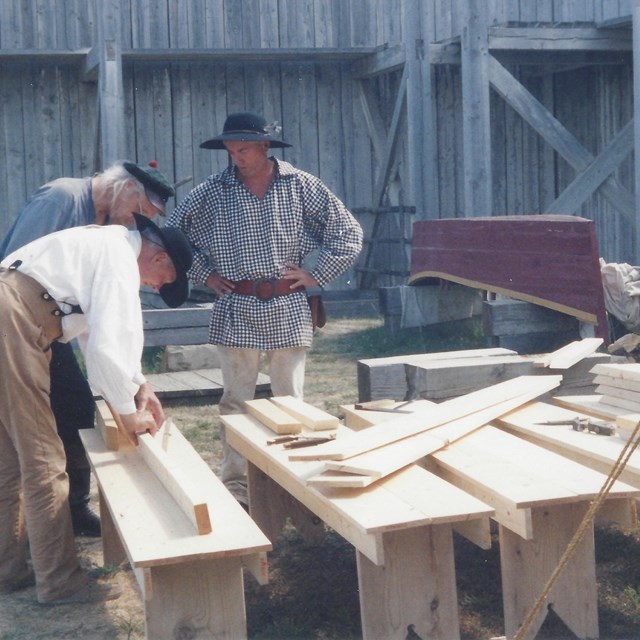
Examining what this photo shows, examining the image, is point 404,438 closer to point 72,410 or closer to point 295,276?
point 295,276

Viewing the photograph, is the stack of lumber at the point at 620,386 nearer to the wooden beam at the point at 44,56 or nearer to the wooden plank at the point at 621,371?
the wooden plank at the point at 621,371

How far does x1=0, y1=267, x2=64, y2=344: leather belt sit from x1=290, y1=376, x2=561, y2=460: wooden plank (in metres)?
1.07

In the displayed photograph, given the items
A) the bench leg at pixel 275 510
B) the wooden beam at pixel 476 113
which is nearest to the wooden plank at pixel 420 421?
the bench leg at pixel 275 510

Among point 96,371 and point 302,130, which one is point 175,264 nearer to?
point 96,371

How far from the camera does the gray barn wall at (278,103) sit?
42.9ft

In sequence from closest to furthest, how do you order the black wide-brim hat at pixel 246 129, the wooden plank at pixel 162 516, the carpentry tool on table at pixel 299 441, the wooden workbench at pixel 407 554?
the wooden plank at pixel 162 516
the wooden workbench at pixel 407 554
the carpentry tool on table at pixel 299 441
the black wide-brim hat at pixel 246 129

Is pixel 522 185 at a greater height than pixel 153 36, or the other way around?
pixel 153 36

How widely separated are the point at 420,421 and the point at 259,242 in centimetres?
167

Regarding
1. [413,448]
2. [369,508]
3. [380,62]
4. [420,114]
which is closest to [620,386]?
[413,448]

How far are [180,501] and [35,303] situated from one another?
105 cm

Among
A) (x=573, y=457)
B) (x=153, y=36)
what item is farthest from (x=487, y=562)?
(x=153, y=36)

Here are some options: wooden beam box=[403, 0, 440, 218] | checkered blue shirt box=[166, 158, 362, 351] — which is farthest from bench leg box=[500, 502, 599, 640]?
wooden beam box=[403, 0, 440, 218]

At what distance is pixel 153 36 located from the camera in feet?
42.9

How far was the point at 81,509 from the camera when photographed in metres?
5.40
